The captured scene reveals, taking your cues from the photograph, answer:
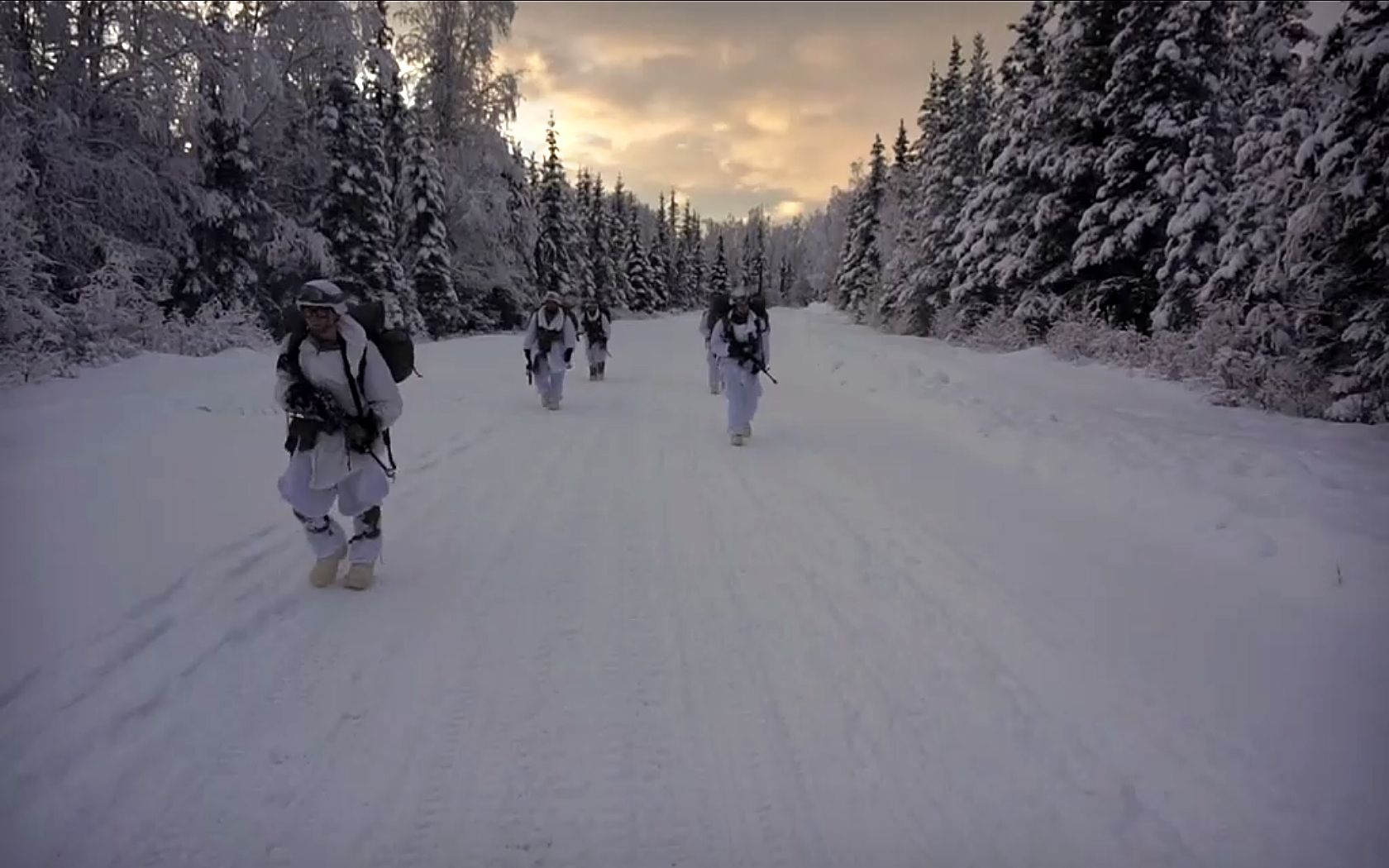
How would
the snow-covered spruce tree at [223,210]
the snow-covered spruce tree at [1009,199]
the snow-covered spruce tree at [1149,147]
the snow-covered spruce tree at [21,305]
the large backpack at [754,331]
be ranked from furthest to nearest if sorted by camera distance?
the snow-covered spruce tree at [1009,199] < the snow-covered spruce tree at [223,210] < the snow-covered spruce tree at [1149,147] < the snow-covered spruce tree at [21,305] < the large backpack at [754,331]

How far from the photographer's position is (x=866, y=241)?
4916 cm

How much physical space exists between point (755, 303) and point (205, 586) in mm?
7995

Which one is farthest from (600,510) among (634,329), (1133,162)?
(634,329)

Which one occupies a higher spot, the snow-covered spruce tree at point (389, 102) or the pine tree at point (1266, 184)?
the snow-covered spruce tree at point (389, 102)

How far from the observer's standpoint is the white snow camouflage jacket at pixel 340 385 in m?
4.33

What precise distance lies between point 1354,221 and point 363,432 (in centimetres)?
1174

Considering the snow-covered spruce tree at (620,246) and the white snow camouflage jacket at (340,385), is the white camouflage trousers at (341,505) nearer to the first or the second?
the white snow camouflage jacket at (340,385)

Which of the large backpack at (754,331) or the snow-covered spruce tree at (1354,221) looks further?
the large backpack at (754,331)

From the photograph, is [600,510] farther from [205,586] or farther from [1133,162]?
[1133,162]

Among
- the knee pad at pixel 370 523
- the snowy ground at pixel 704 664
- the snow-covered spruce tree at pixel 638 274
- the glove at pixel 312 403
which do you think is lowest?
the snowy ground at pixel 704 664

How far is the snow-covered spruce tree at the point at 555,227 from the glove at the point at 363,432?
3859cm

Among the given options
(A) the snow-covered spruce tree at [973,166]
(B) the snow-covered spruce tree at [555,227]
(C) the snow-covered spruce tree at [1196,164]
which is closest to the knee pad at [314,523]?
(C) the snow-covered spruce tree at [1196,164]

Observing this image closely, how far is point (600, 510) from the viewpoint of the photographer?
6434mm

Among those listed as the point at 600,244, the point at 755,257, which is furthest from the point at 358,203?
the point at 755,257
